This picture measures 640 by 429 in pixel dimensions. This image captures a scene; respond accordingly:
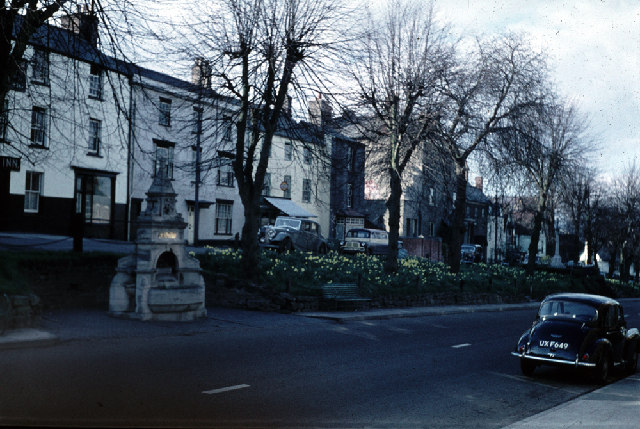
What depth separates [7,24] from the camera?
12.3 metres

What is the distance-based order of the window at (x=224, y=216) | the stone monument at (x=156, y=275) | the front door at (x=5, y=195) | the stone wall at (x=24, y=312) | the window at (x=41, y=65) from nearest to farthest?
the stone wall at (x=24, y=312)
the window at (x=41, y=65)
the stone monument at (x=156, y=275)
the front door at (x=5, y=195)
the window at (x=224, y=216)

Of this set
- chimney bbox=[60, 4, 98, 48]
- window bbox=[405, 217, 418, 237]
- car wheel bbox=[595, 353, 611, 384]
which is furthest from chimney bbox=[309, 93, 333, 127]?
window bbox=[405, 217, 418, 237]

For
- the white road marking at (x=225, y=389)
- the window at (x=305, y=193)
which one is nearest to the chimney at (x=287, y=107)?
the white road marking at (x=225, y=389)

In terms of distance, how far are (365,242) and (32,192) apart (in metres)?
19.3

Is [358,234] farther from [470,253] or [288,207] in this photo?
[470,253]

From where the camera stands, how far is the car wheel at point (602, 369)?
455 inches

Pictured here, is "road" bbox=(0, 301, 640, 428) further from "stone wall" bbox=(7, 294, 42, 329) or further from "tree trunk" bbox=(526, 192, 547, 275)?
"tree trunk" bbox=(526, 192, 547, 275)

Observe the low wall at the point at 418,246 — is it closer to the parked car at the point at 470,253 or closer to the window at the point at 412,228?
the parked car at the point at 470,253

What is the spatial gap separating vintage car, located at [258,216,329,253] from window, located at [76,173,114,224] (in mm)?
8428

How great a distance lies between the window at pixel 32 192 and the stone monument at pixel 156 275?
55.8 ft

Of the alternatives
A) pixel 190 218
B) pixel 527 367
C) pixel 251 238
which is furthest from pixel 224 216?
pixel 527 367

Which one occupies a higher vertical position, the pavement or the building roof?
the building roof

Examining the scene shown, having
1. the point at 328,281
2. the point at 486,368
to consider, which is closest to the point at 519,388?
the point at 486,368

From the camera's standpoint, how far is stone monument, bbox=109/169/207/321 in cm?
1600
